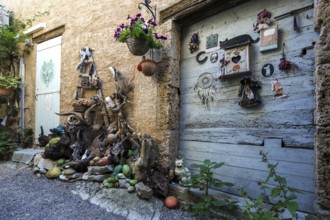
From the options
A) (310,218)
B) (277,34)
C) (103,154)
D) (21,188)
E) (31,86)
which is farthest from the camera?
(31,86)

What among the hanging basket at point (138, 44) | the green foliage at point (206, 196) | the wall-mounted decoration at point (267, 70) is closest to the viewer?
the green foliage at point (206, 196)

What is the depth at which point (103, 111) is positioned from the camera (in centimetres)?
337

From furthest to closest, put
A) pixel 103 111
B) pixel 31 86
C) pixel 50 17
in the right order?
1. pixel 31 86
2. pixel 50 17
3. pixel 103 111

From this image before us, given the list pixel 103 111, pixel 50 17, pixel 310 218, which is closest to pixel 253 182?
pixel 310 218

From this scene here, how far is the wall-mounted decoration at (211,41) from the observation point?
2535 mm

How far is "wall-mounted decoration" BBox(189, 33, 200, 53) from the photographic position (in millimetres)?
2700

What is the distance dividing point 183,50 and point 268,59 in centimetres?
113

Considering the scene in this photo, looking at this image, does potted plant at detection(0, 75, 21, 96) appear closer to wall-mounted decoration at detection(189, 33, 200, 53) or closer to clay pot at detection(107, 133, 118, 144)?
clay pot at detection(107, 133, 118, 144)

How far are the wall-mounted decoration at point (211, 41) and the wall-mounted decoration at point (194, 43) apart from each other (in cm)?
14

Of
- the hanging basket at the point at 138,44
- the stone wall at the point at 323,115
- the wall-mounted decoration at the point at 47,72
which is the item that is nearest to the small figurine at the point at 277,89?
the stone wall at the point at 323,115

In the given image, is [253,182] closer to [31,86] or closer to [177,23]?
[177,23]

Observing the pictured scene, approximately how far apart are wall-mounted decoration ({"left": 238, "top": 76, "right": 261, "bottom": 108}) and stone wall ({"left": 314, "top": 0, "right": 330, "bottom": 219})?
61cm

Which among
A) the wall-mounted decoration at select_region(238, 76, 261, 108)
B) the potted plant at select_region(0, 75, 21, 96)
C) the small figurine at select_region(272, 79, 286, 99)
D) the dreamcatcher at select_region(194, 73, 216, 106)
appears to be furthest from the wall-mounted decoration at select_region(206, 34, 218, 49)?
the potted plant at select_region(0, 75, 21, 96)

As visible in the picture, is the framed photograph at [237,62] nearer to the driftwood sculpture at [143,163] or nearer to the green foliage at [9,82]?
the driftwood sculpture at [143,163]
